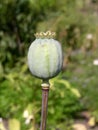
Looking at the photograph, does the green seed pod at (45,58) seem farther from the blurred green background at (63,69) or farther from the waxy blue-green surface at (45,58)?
the blurred green background at (63,69)

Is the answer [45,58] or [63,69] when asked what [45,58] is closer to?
[45,58]

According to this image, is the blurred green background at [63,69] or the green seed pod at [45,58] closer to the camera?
the green seed pod at [45,58]

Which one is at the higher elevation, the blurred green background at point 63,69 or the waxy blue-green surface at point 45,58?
the blurred green background at point 63,69

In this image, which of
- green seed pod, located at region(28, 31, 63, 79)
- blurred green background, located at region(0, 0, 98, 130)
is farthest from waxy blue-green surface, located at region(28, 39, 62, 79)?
blurred green background, located at region(0, 0, 98, 130)

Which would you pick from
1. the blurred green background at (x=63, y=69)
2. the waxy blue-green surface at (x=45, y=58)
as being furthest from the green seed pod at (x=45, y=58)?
the blurred green background at (x=63, y=69)

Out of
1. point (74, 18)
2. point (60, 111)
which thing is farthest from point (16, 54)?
point (60, 111)
